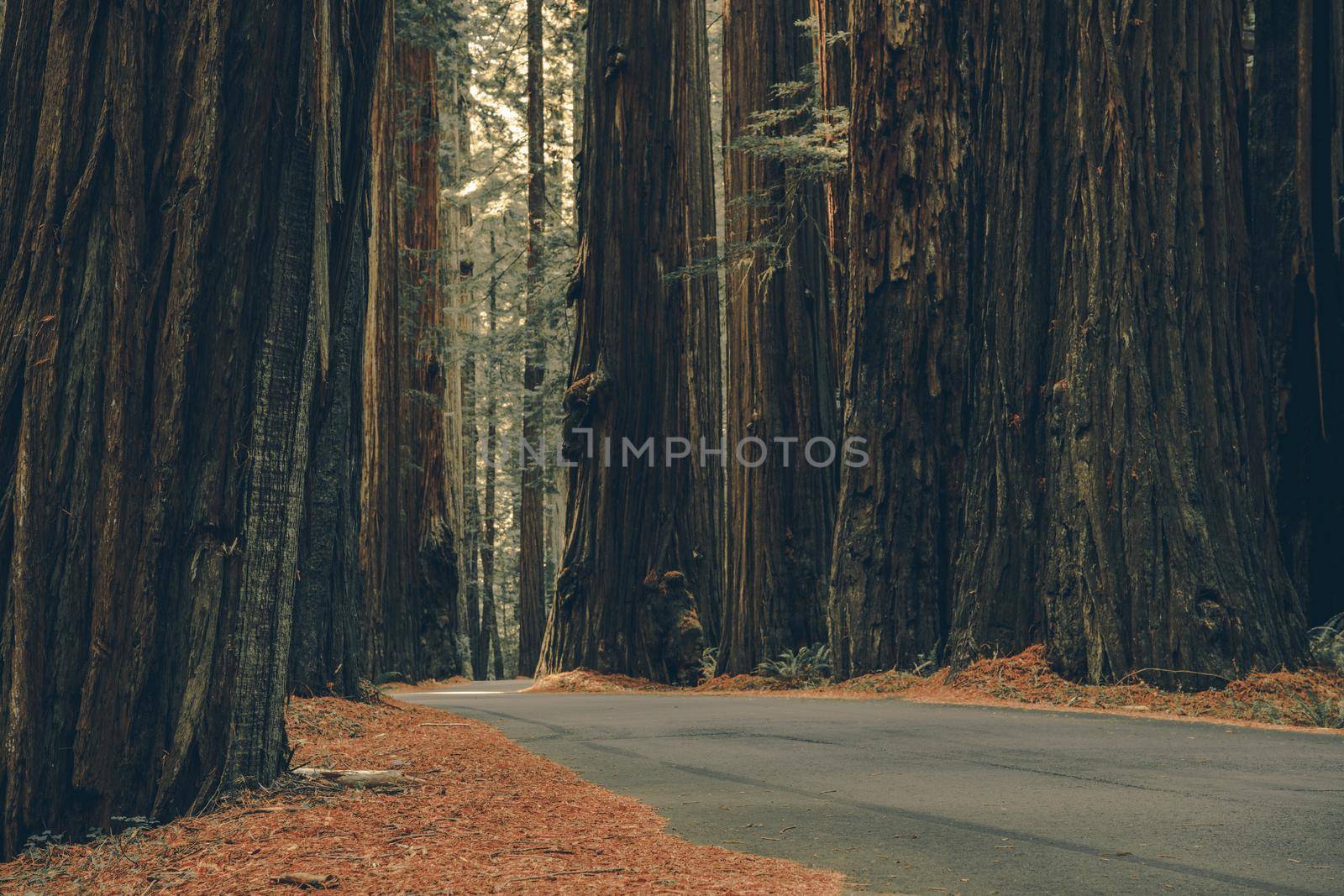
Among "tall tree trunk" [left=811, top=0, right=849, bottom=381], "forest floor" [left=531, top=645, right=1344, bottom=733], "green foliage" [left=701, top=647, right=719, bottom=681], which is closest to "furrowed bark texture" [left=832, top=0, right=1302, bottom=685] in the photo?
"forest floor" [left=531, top=645, right=1344, bottom=733]

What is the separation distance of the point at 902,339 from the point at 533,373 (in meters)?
19.4

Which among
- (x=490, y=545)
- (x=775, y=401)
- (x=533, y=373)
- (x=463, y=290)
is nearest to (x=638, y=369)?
(x=775, y=401)

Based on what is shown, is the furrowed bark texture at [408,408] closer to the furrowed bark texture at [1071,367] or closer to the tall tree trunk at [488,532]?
the furrowed bark texture at [1071,367]

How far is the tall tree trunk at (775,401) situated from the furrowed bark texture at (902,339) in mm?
2420

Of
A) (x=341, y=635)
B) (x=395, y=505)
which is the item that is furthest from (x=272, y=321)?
(x=395, y=505)

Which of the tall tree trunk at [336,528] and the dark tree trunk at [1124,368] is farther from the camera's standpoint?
the dark tree trunk at [1124,368]

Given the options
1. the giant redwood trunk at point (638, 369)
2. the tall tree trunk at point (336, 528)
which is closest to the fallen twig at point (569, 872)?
the tall tree trunk at point (336, 528)

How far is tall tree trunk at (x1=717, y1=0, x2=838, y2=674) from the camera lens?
13195 mm

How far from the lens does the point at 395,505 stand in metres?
18.4

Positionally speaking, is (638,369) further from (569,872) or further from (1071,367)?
(569,872)

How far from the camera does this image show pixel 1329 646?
8.27 meters

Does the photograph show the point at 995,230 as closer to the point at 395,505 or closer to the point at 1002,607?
the point at 1002,607

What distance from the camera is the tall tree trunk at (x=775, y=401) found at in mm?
13195

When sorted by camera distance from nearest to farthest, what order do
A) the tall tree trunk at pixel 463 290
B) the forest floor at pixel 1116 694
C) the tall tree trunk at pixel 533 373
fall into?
the forest floor at pixel 1116 694
the tall tree trunk at pixel 463 290
the tall tree trunk at pixel 533 373
